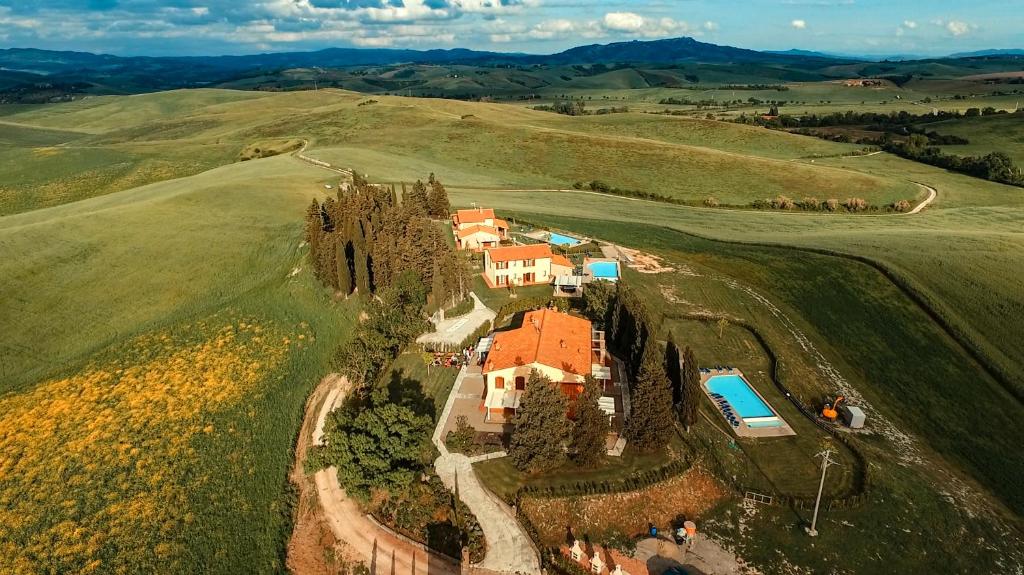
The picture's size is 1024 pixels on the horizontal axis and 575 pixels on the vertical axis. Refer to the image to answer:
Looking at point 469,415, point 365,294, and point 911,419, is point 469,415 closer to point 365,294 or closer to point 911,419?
point 365,294

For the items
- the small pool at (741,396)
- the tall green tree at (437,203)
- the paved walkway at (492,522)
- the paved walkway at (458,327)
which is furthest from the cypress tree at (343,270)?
the small pool at (741,396)

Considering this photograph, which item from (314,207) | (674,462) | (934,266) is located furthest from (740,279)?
(314,207)

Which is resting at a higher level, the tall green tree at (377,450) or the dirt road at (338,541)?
the tall green tree at (377,450)

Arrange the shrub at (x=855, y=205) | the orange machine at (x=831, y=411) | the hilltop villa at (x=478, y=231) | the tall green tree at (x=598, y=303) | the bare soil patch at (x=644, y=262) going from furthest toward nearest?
the shrub at (x=855, y=205) → the hilltop villa at (x=478, y=231) → the bare soil patch at (x=644, y=262) → the tall green tree at (x=598, y=303) → the orange machine at (x=831, y=411)

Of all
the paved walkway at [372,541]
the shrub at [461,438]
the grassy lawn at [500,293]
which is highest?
the grassy lawn at [500,293]

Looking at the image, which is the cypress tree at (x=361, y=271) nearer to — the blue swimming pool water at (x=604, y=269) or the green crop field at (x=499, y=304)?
the green crop field at (x=499, y=304)

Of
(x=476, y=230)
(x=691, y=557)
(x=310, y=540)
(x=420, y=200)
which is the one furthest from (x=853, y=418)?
(x=420, y=200)

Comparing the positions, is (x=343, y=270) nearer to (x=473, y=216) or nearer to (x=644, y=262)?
(x=473, y=216)
